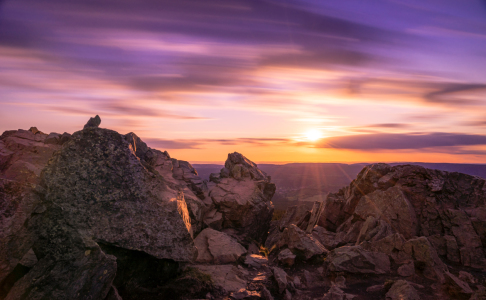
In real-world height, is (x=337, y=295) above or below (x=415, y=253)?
below

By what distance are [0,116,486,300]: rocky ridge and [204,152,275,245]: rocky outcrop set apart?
4.7 inches

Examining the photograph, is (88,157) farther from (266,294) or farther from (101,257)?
(266,294)

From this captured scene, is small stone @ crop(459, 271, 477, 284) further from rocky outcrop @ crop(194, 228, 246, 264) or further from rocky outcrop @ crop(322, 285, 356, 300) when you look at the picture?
rocky outcrop @ crop(194, 228, 246, 264)

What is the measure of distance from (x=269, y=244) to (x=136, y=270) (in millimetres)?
17402

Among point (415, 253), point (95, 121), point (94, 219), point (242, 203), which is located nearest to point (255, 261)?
point (242, 203)

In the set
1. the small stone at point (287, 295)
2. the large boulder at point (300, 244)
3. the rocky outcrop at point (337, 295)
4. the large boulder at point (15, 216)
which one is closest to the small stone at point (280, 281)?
the small stone at point (287, 295)

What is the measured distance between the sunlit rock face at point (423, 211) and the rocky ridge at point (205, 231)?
8cm

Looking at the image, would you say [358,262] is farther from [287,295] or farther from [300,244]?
[287,295]

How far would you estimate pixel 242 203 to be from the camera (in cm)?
2625

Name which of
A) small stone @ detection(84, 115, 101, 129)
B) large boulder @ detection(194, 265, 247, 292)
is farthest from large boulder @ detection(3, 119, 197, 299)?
small stone @ detection(84, 115, 101, 129)

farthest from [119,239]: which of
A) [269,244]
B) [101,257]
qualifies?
[269,244]

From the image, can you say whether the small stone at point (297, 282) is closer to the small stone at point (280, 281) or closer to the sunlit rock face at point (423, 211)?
the small stone at point (280, 281)

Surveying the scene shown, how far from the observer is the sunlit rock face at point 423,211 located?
772 inches

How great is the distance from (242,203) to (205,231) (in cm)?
584
